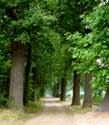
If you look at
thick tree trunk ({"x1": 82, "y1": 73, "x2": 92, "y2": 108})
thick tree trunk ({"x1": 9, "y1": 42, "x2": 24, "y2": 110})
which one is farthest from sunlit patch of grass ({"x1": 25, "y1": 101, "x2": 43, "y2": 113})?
thick tree trunk ({"x1": 82, "y1": 73, "x2": 92, "y2": 108})

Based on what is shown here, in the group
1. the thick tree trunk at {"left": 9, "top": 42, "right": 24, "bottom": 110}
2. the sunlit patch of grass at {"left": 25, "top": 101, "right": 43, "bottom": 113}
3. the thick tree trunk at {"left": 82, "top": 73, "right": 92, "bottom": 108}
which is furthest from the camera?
the thick tree trunk at {"left": 82, "top": 73, "right": 92, "bottom": 108}

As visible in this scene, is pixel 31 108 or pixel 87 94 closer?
pixel 31 108

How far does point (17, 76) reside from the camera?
26.0 m

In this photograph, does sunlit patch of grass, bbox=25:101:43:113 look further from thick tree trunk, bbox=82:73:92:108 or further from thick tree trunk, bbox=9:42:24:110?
thick tree trunk, bbox=82:73:92:108

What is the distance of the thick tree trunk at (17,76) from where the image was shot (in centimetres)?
2584

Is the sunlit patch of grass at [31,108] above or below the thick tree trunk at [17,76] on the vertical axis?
below

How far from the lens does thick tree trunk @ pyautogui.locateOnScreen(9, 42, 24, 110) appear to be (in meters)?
25.8

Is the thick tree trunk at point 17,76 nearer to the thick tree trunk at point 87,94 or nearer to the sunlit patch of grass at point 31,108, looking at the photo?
the sunlit patch of grass at point 31,108

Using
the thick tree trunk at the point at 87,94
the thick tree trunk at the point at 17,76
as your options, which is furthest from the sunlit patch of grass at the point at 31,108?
the thick tree trunk at the point at 87,94

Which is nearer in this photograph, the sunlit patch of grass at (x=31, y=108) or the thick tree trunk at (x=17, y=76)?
the thick tree trunk at (x=17, y=76)

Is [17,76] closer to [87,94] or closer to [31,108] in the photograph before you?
[31,108]

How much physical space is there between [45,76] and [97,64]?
145ft

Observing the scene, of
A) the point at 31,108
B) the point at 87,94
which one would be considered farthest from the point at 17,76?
the point at 87,94

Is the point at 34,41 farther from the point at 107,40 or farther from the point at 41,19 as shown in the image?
the point at 107,40
